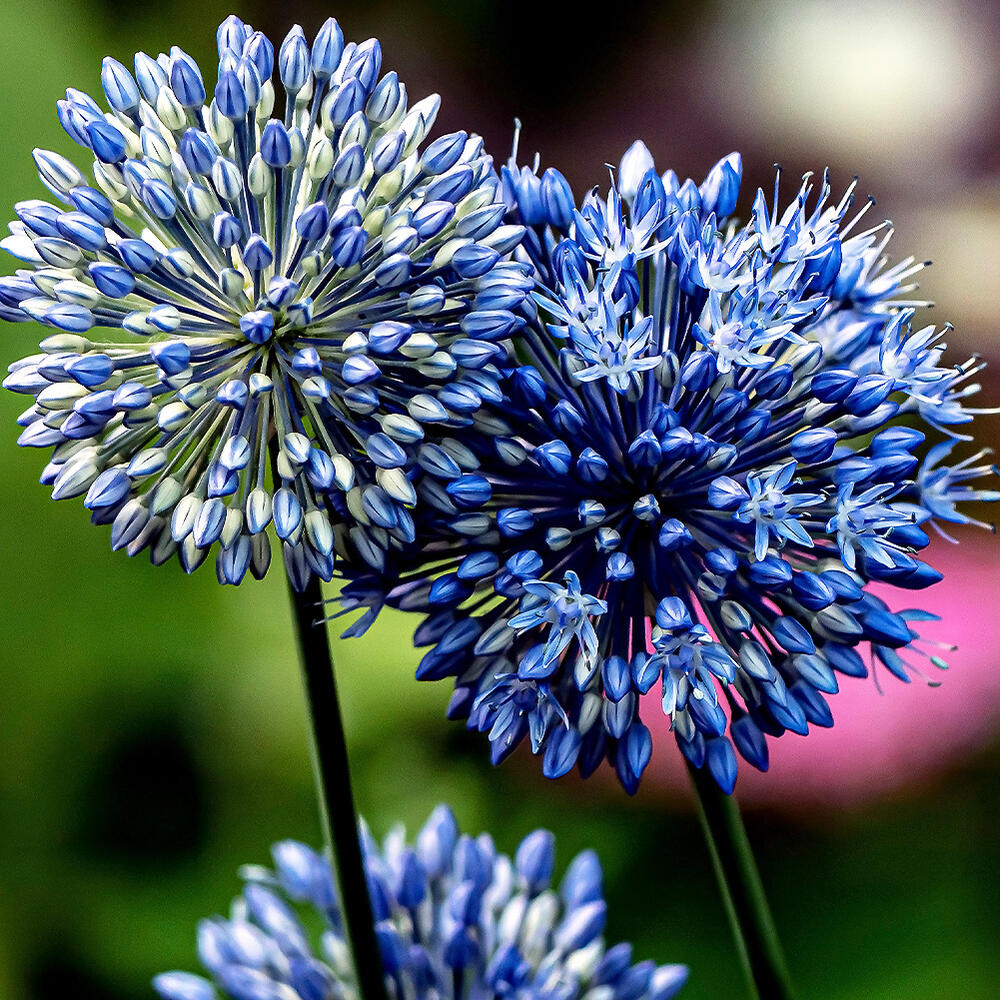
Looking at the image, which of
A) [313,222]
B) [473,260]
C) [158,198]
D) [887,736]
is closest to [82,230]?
[158,198]

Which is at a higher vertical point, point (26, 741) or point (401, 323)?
point (26, 741)

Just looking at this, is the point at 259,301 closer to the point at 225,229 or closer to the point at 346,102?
the point at 225,229

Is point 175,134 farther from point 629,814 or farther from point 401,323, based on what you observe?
point 629,814

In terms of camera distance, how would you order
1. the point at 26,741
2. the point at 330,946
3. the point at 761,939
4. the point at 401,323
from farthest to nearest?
1. the point at 26,741
2. the point at 330,946
3. the point at 761,939
4. the point at 401,323

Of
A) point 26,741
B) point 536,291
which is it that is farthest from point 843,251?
point 26,741

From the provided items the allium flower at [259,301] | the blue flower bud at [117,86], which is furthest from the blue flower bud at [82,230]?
the blue flower bud at [117,86]

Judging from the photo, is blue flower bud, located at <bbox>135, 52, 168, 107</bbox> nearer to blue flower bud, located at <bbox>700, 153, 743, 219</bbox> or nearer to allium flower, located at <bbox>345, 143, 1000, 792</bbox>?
allium flower, located at <bbox>345, 143, 1000, 792</bbox>

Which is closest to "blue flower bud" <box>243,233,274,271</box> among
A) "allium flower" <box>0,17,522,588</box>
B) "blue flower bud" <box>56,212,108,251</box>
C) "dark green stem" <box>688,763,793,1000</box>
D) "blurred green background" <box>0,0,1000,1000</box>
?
"allium flower" <box>0,17,522,588</box>
